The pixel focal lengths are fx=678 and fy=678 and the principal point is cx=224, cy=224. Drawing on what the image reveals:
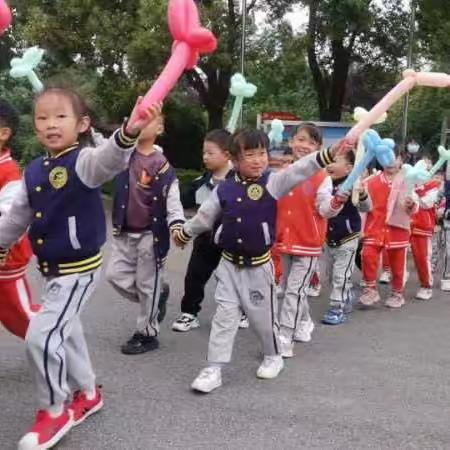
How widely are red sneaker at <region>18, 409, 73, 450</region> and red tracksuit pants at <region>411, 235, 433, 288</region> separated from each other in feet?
13.9

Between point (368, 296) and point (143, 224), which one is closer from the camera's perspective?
point (143, 224)

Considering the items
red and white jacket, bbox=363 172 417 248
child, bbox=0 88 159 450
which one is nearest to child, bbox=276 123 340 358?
red and white jacket, bbox=363 172 417 248

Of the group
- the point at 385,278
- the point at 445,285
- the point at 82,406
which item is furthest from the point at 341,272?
the point at 82,406

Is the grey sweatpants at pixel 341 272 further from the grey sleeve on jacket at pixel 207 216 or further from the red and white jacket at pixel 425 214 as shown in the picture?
the grey sleeve on jacket at pixel 207 216

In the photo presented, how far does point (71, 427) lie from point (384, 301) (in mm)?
3738

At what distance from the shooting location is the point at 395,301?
6.00m

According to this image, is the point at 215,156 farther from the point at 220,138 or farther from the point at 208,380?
the point at 208,380

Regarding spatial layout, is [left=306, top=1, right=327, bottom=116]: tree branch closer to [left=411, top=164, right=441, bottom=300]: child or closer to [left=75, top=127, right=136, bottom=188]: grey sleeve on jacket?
[left=411, top=164, right=441, bottom=300]: child

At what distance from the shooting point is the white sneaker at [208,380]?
12.0ft

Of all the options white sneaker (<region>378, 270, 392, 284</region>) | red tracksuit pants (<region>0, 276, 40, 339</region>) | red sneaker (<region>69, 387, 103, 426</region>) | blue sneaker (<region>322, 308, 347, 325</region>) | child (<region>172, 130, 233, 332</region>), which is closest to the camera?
red sneaker (<region>69, 387, 103, 426</region>)

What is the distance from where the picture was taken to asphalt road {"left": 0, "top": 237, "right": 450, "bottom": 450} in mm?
3109

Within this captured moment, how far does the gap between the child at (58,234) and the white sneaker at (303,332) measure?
6.81 ft

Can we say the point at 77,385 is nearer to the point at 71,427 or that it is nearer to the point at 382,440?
the point at 71,427

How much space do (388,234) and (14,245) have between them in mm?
3525
